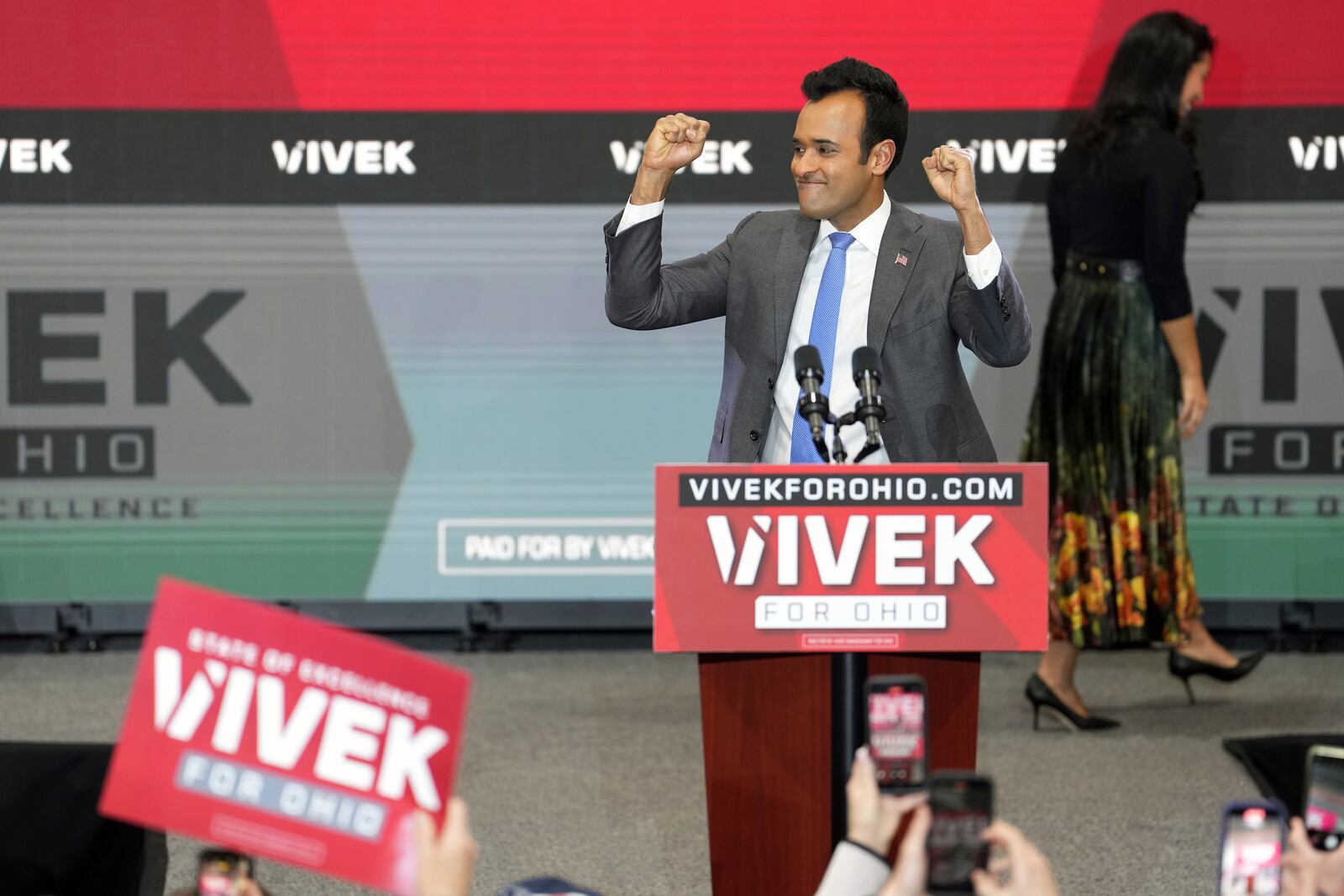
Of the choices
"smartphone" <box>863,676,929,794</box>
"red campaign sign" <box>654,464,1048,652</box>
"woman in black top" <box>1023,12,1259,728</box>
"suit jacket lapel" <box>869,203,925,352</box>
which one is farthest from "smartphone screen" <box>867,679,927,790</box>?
"woman in black top" <box>1023,12,1259,728</box>

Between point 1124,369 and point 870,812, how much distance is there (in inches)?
116

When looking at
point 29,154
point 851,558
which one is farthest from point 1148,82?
point 29,154

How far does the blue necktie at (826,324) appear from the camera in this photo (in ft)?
8.28

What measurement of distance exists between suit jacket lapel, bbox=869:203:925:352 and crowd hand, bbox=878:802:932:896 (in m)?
1.19

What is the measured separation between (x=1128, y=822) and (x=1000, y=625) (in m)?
1.82

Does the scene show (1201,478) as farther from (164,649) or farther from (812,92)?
(164,649)

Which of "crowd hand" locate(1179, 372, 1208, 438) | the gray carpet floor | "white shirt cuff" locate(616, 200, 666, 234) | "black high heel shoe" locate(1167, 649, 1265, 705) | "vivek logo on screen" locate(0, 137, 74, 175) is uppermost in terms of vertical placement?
"vivek logo on screen" locate(0, 137, 74, 175)

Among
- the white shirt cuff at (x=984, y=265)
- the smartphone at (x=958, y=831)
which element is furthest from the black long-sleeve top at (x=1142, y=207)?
the smartphone at (x=958, y=831)

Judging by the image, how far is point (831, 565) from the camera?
198 centimetres

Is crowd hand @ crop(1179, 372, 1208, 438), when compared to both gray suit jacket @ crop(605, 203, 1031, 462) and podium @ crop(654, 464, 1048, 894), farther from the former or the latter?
podium @ crop(654, 464, 1048, 894)

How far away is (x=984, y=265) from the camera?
7.93 ft

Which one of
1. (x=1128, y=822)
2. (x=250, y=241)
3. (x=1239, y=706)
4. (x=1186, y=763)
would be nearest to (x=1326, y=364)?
(x=1239, y=706)

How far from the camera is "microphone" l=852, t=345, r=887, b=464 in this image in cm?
208

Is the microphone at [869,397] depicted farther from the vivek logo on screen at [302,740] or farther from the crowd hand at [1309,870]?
the vivek logo on screen at [302,740]
